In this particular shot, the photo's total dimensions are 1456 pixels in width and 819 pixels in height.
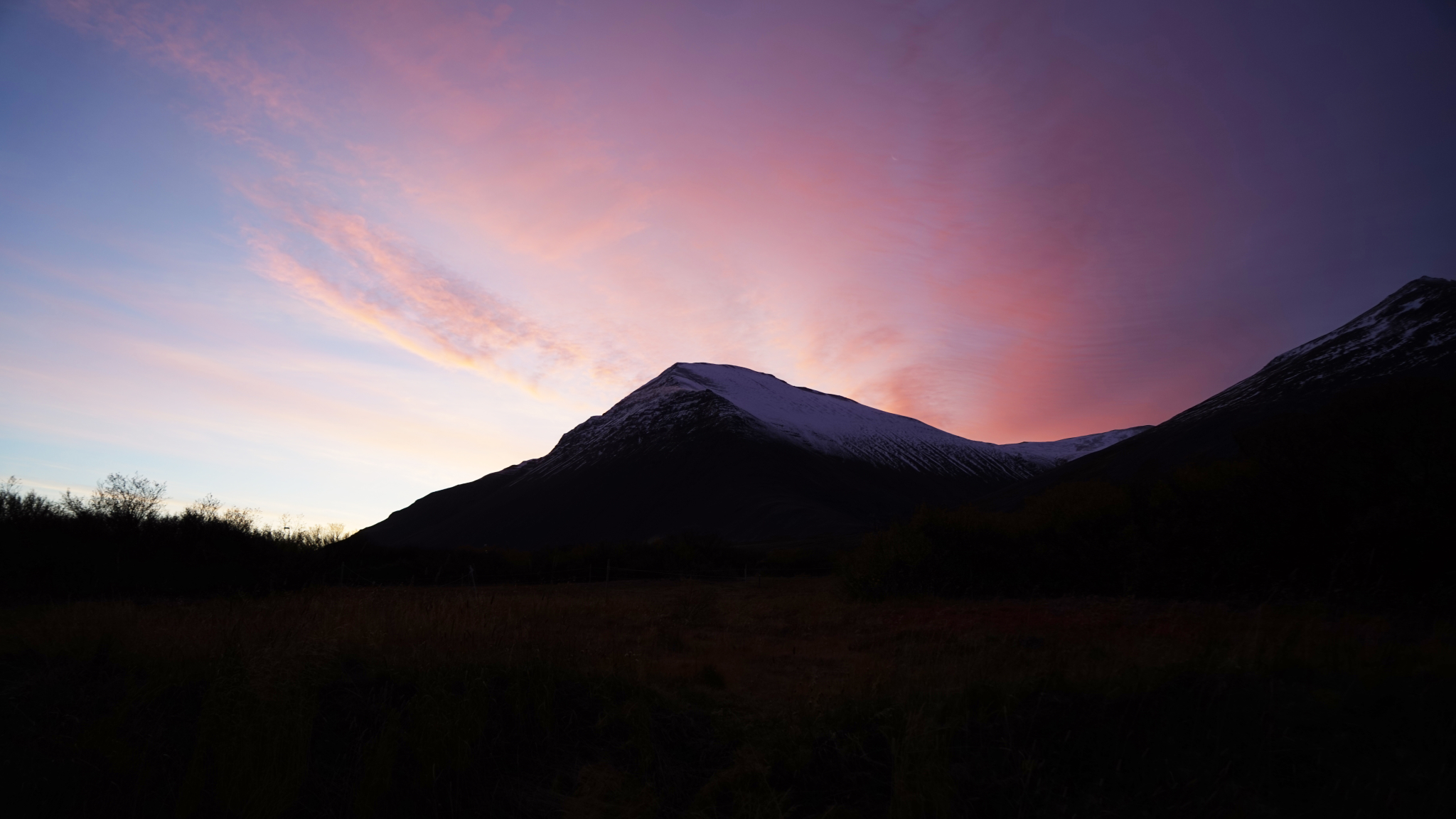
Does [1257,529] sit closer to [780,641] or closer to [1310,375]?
[780,641]

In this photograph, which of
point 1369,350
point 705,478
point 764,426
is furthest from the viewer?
point 764,426

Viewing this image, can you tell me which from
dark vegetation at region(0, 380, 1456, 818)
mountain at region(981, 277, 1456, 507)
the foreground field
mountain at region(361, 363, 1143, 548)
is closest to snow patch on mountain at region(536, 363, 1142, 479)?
mountain at region(361, 363, 1143, 548)

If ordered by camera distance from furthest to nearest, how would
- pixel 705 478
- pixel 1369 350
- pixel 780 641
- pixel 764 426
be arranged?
pixel 764 426, pixel 705 478, pixel 1369 350, pixel 780 641

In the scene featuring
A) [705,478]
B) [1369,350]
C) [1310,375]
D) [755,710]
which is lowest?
[755,710]

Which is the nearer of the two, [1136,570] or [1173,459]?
[1136,570]

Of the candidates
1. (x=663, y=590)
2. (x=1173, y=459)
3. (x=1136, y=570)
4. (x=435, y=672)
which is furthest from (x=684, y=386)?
(x=435, y=672)

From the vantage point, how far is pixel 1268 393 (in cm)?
9819

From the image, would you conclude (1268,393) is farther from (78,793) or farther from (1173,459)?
(78,793)

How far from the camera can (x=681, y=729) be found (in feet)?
22.7

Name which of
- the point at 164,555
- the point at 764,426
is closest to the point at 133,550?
the point at 164,555

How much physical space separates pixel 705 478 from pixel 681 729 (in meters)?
113

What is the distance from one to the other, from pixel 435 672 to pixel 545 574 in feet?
117

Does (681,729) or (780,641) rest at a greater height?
(681,729)

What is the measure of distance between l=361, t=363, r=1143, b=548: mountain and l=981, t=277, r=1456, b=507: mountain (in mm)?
29779
